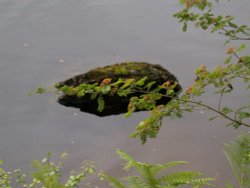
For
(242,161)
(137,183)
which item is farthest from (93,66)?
(137,183)

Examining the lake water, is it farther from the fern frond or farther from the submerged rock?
the fern frond

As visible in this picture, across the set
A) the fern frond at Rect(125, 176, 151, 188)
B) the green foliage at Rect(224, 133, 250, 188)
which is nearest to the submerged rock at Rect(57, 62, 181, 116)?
the green foliage at Rect(224, 133, 250, 188)

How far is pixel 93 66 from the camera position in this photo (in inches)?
373

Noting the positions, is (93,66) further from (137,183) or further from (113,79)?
(137,183)

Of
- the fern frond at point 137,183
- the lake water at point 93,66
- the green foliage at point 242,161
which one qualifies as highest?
the fern frond at point 137,183

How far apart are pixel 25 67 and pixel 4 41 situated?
1.47 m

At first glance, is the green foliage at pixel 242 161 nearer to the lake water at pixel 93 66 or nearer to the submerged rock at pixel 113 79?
the lake water at pixel 93 66

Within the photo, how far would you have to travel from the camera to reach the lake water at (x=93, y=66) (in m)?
7.81

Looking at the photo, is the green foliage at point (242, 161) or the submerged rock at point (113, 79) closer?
the green foliage at point (242, 161)

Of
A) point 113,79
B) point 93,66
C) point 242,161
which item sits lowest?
point 93,66

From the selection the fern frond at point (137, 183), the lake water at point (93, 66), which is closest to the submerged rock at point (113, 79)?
the lake water at point (93, 66)

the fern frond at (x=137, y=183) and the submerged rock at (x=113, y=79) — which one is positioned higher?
the fern frond at (x=137, y=183)

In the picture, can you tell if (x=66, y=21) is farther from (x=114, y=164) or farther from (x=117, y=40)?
(x=114, y=164)

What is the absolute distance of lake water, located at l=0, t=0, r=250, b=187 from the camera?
781 centimetres
